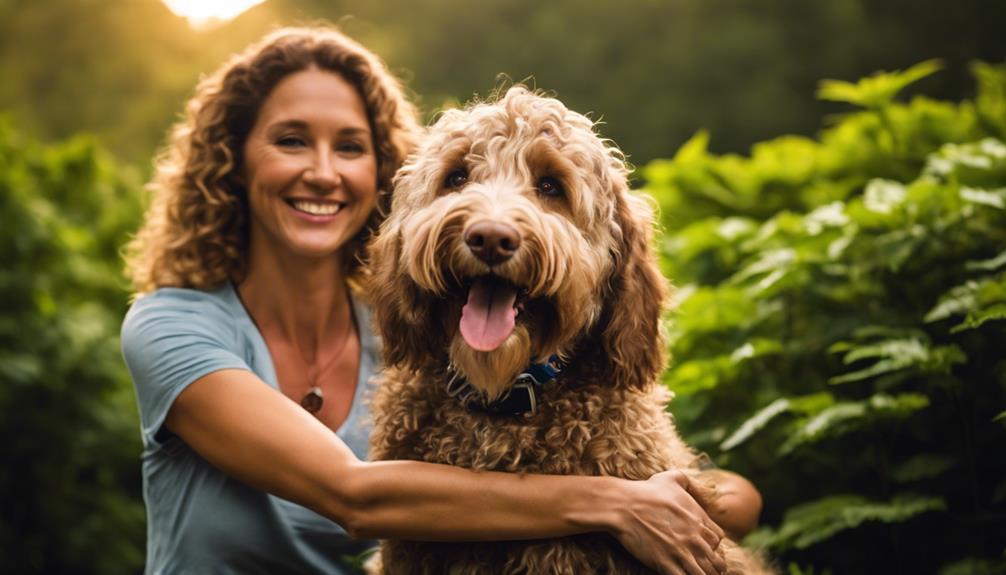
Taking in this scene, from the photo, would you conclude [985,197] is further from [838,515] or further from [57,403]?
[57,403]

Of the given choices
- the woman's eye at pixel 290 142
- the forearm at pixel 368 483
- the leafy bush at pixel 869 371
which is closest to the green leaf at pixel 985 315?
the leafy bush at pixel 869 371

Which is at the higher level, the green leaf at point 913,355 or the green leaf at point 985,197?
the green leaf at point 985,197

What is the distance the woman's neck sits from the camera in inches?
159

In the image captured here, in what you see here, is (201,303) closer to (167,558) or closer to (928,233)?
(167,558)

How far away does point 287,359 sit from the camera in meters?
3.97

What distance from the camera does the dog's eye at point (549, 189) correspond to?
9.83 ft

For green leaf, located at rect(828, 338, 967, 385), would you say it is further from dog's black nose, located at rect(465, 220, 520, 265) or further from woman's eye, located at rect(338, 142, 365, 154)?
woman's eye, located at rect(338, 142, 365, 154)

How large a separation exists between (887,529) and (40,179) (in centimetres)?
689

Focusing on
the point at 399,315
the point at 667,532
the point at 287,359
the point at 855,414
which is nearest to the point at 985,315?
the point at 855,414

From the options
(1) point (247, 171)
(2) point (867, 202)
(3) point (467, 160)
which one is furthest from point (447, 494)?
(2) point (867, 202)

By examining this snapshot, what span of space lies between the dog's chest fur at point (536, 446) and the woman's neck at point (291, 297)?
3.52 feet

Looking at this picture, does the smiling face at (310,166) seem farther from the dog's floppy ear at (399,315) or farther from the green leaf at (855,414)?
the green leaf at (855,414)

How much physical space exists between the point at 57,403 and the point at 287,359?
3.46m

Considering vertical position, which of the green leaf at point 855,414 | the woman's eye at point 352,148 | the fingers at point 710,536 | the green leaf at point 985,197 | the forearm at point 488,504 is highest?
the woman's eye at point 352,148
